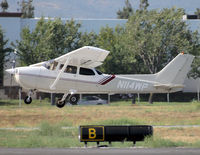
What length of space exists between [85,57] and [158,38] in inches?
1244

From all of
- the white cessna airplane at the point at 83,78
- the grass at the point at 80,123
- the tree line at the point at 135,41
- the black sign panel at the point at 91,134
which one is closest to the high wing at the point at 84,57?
the white cessna airplane at the point at 83,78

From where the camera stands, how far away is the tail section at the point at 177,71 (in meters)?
26.6

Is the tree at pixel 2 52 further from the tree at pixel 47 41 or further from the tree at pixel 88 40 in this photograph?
the tree at pixel 88 40

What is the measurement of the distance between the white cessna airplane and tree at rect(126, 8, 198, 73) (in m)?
28.3

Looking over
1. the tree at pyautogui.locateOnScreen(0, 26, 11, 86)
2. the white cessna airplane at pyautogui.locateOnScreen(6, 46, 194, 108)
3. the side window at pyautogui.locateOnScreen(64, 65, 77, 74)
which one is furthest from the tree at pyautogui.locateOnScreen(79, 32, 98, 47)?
the side window at pyautogui.locateOnScreen(64, 65, 77, 74)

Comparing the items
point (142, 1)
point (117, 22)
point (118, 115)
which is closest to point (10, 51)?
point (117, 22)

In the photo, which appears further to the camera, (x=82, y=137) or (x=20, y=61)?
(x=20, y=61)

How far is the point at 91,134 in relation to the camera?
→ 1784cm

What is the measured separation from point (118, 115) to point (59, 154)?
18.9 m

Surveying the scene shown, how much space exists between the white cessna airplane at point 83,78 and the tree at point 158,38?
1114 inches

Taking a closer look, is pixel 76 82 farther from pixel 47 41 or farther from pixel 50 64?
pixel 47 41

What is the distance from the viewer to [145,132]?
18969 mm

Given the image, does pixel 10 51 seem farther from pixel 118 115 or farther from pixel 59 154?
pixel 59 154

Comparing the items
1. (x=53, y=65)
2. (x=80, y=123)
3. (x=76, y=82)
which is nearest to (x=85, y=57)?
(x=76, y=82)
